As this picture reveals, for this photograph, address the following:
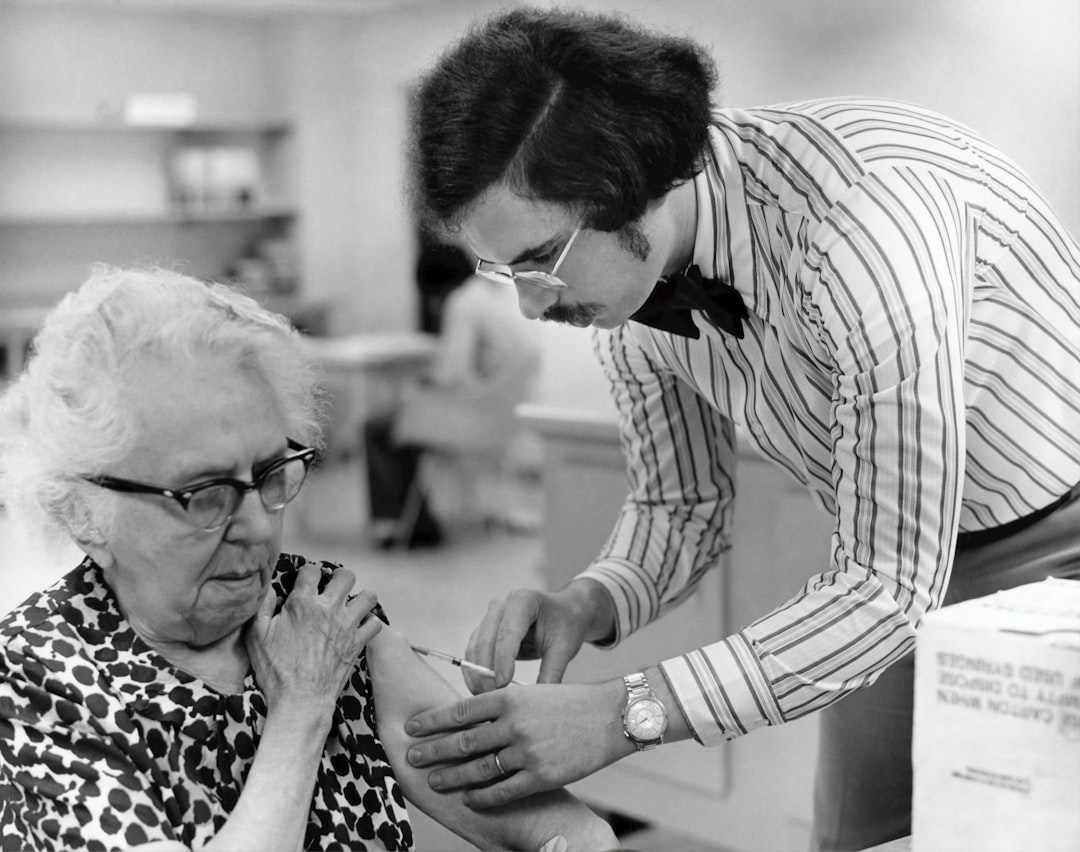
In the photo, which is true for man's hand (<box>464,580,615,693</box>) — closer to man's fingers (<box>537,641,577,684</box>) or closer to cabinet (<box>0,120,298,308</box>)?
man's fingers (<box>537,641,577,684</box>)

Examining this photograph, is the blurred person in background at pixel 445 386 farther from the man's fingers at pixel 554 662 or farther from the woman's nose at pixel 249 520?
the woman's nose at pixel 249 520

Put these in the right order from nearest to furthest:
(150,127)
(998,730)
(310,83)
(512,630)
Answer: (998,730) → (512,630) → (150,127) → (310,83)

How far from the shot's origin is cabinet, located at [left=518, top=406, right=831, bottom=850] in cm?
295

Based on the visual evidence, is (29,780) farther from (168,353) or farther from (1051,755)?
(1051,755)

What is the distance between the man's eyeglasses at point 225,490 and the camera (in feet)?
4.35

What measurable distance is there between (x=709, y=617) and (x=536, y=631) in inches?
58.6

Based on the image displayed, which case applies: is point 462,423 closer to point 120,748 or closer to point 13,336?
point 13,336

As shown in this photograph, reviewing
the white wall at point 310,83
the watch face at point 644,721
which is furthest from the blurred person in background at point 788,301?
the white wall at point 310,83

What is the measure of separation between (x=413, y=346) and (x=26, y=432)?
6465 millimetres

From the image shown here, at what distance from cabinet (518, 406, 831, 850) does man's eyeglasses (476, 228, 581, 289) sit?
1.54 meters

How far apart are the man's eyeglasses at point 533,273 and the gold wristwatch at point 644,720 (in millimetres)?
457

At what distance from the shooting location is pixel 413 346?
25.7 ft

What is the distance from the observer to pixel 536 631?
5.64ft

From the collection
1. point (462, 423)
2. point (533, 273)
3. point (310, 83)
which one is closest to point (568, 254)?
point (533, 273)
